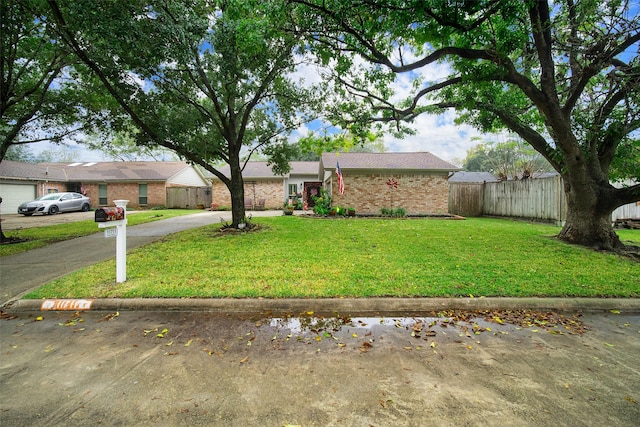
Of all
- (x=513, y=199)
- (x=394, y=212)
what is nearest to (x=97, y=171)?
(x=394, y=212)

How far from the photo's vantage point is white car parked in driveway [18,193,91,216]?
18.1m

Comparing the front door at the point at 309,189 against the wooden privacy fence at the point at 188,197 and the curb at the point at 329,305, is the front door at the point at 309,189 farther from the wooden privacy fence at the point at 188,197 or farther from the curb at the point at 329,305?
the curb at the point at 329,305

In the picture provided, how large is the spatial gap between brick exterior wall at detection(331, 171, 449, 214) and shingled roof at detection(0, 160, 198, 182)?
17.2 meters

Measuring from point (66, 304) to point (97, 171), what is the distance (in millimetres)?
28241

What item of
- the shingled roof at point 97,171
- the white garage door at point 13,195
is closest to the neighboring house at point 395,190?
the shingled roof at point 97,171

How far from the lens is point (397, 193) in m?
16.5

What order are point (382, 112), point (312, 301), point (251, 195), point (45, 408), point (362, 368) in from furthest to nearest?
1. point (251, 195)
2. point (382, 112)
3. point (312, 301)
4. point (362, 368)
5. point (45, 408)

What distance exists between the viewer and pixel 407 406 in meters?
2.15

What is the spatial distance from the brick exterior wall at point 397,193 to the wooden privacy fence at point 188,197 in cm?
1279

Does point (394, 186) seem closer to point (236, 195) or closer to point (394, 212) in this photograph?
point (394, 212)

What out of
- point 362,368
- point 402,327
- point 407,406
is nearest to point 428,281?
point 402,327

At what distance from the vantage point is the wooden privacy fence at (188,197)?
78.5 ft

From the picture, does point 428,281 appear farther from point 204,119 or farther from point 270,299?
point 204,119

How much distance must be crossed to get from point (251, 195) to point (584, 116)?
19.3m
